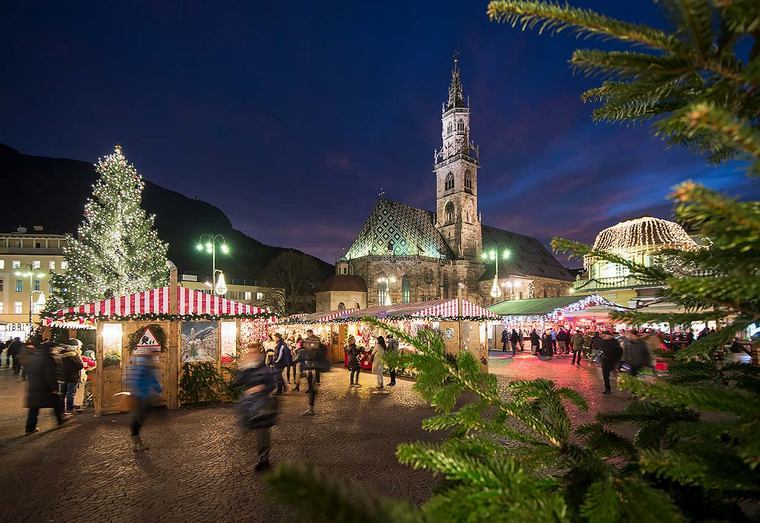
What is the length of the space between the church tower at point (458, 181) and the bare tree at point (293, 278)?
789 inches

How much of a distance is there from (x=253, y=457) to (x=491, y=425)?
6.56 metres

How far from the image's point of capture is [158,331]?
11.2 meters

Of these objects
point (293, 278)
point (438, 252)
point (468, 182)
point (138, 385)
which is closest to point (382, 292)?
point (438, 252)

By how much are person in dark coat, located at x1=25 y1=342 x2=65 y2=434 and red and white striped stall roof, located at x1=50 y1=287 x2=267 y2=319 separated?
1.75 meters

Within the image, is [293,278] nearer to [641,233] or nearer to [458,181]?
[458,181]

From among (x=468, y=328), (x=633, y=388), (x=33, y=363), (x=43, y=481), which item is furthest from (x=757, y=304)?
(x=468, y=328)

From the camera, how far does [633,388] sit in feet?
3.74

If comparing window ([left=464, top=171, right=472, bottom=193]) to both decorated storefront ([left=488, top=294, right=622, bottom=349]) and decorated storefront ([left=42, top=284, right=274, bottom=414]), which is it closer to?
A: decorated storefront ([left=488, top=294, right=622, bottom=349])

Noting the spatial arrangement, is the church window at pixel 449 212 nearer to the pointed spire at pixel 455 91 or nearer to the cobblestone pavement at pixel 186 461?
the pointed spire at pixel 455 91

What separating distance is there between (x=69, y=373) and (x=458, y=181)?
52.9 meters

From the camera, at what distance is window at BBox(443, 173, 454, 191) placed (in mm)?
59188

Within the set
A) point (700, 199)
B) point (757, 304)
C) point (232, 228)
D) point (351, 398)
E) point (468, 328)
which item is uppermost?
point (232, 228)

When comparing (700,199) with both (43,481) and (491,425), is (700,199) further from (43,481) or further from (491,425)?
(43,481)

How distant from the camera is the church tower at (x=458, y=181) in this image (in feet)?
→ 190
